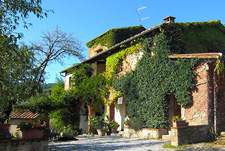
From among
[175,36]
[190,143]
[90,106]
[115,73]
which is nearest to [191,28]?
[175,36]

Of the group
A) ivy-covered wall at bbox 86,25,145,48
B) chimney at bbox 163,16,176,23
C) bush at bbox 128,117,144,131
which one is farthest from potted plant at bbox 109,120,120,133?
ivy-covered wall at bbox 86,25,145,48

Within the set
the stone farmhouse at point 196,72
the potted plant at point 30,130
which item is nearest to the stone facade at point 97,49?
the stone farmhouse at point 196,72

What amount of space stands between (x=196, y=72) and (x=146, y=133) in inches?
153

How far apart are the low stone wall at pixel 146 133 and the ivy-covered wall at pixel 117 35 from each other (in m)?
8.88

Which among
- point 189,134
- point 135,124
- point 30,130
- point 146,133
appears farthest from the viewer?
point 135,124

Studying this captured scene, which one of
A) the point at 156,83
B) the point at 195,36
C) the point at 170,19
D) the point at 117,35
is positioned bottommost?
the point at 156,83

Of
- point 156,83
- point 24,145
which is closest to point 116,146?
point 24,145

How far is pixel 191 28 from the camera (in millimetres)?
12273

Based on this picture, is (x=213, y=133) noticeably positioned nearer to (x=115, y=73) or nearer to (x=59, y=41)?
(x=115, y=73)

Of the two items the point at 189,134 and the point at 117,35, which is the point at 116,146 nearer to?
the point at 189,134

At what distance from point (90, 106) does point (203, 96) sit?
29.5 feet

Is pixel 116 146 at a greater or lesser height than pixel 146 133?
lesser

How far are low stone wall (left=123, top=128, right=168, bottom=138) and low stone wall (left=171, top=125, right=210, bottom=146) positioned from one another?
238 cm

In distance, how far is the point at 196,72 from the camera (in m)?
9.91
